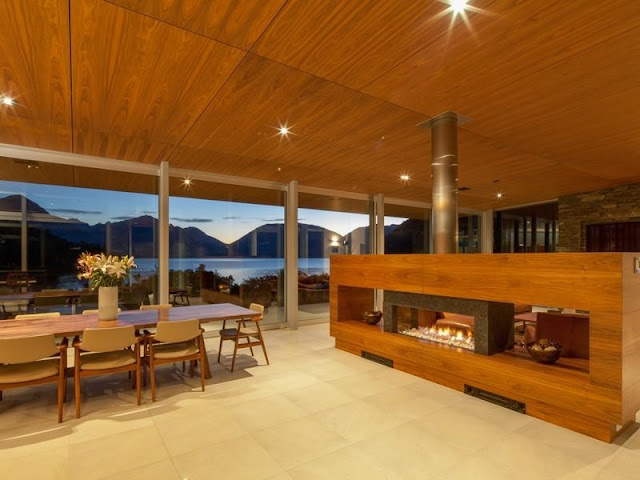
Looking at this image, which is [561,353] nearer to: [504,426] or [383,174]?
[504,426]

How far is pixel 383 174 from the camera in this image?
5.86m

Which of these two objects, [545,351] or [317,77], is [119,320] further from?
[545,351]

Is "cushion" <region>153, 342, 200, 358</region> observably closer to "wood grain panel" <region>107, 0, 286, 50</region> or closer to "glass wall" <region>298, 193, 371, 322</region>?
"wood grain panel" <region>107, 0, 286, 50</region>

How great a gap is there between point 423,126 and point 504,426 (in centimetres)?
293

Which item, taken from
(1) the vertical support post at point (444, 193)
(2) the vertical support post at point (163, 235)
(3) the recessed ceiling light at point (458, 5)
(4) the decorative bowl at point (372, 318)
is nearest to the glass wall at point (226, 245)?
(2) the vertical support post at point (163, 235)

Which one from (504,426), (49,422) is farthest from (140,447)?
(504,426)

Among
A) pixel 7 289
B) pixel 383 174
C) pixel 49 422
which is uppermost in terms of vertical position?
pixel 383 174

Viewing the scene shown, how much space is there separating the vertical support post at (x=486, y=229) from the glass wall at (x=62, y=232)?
27.6ft

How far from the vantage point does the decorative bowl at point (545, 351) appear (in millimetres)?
2898

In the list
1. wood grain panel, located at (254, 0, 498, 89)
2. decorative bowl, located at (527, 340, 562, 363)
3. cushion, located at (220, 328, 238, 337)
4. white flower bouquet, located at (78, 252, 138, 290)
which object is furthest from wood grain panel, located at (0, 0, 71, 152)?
decorative bowl, located at (527, 340, 562, 363)

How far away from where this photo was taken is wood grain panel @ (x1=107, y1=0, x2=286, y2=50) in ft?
6.42

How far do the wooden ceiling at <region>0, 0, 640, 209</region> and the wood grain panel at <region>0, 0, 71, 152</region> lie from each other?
1 cm

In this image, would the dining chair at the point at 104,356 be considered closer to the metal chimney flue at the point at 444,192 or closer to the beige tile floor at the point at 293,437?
the beige tile floor at the point at 293,437

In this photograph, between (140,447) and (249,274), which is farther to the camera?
(249,274)
